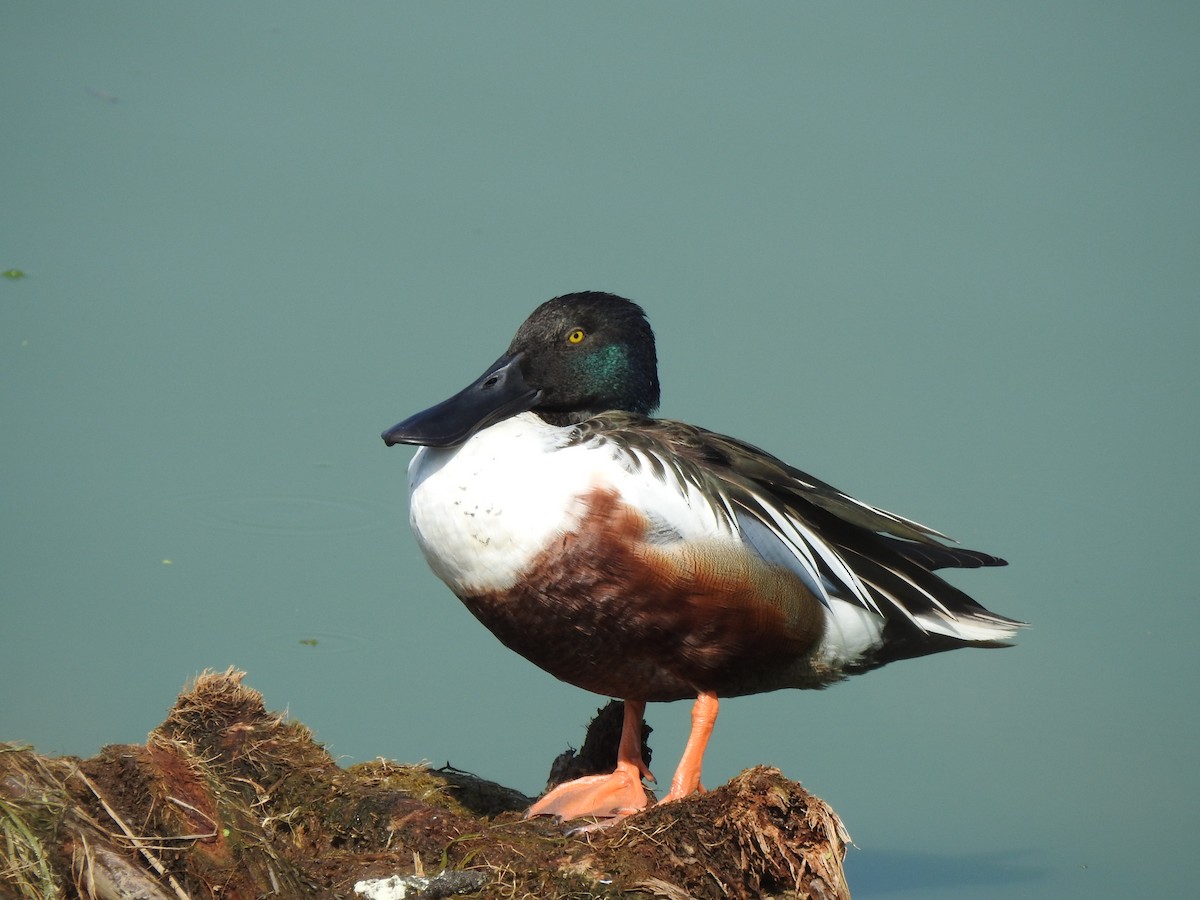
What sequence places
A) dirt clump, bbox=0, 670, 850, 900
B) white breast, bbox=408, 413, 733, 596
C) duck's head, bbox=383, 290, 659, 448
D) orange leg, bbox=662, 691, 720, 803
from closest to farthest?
dirt clump, bbox=0, 670, 850, 900, white breast, bbox=408, 413, 733, 596, orange leg, bbox=662, 691, 720, 803, duck's head, bbox=383, 290, 659, 448

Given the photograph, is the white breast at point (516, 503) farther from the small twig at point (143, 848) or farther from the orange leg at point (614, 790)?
the small twig at point (143, 848)

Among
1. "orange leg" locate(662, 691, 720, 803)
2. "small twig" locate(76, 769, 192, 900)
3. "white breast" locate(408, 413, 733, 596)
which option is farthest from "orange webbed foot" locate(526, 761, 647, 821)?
"small twig" locate(76, 769, 192, 900)

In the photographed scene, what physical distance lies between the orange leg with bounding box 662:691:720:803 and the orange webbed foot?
0.11m

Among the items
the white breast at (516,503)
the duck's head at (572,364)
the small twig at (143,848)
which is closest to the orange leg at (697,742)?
the white breast at (516,503)

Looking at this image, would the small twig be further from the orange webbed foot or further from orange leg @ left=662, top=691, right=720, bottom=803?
orange leg @ left=662, top=691, right=720, bottom=803

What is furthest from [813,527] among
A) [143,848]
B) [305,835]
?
[143,848]

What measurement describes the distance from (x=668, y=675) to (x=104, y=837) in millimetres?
1218

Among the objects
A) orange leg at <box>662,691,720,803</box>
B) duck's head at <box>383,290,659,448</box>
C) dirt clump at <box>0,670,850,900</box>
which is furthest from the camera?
duck's head at <box>383,290,659,448</box>

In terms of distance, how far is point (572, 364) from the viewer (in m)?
3.41

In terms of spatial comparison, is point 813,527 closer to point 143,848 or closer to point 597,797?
point 597,797

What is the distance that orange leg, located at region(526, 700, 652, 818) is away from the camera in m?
3.15

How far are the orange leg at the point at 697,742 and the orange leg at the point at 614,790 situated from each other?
0.12m

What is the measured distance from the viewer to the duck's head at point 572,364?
3404 mm

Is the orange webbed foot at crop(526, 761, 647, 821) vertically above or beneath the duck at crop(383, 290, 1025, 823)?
beneath
